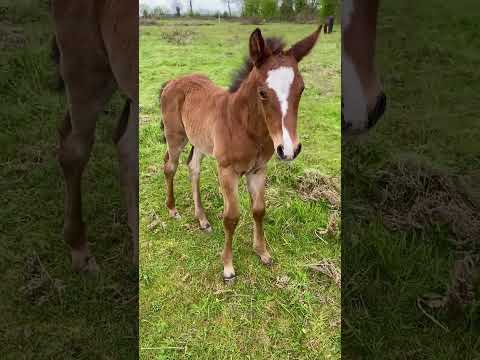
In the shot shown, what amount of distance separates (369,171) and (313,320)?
0.88 meters

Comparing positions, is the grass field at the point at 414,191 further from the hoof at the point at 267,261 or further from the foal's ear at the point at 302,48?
the foal's ear at the point at 302,48

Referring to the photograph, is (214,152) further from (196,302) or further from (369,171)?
(369,171)

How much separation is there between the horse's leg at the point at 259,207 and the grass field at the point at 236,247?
34 mm

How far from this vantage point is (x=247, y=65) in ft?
4.09

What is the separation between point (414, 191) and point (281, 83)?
102 centimetres

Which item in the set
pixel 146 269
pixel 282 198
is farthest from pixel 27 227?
pixel 282 198

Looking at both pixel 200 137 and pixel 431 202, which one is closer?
pixel 200 137

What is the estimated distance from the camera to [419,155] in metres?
2.08

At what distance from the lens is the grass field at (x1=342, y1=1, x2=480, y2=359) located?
1417mm

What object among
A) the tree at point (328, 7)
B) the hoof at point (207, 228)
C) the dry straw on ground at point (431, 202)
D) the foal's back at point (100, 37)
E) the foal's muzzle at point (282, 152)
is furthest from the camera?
the dry straw on ground at point (431, 202)

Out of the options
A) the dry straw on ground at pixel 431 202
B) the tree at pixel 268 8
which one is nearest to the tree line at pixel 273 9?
the tree at pixel 268 8

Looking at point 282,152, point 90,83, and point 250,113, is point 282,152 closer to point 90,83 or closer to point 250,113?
point 250,113

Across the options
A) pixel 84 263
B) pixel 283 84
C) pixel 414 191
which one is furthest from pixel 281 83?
pixel 84 263

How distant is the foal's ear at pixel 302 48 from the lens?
3.59 feet
